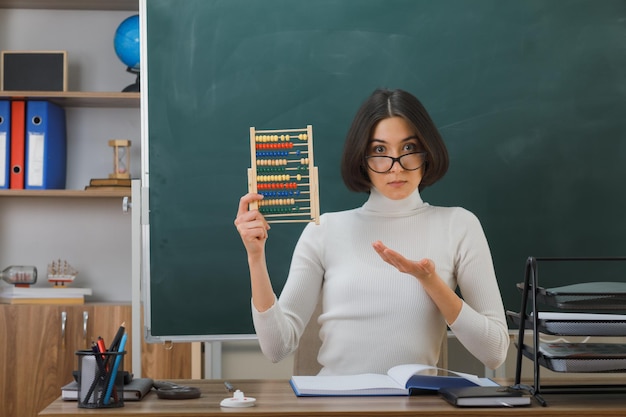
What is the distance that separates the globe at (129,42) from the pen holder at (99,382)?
2139 millimetres

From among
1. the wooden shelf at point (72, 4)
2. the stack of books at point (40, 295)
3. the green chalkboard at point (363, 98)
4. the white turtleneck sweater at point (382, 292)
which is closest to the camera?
the white turtleneck sweater at point (382, 292)

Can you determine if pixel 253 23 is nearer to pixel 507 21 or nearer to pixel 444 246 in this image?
pixel 507 21

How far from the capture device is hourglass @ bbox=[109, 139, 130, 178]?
3.50 m

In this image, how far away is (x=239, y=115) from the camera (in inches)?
105

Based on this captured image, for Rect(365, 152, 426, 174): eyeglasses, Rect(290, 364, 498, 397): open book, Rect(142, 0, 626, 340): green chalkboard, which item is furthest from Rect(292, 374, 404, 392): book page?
Rect(142, 0, 626, 340): green chalkboard

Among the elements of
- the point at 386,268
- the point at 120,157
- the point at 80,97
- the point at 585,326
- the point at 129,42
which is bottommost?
the point at 585,326

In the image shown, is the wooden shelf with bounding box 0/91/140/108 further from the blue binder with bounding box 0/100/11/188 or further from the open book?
the open book

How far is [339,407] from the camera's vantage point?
147 cm

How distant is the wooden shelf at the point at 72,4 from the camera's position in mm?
3600

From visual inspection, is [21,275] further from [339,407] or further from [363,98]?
[339,407]

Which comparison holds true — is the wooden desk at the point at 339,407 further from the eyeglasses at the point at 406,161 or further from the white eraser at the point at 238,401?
the eyeglasses at the point at 406,161

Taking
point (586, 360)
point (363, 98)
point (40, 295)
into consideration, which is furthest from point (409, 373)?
point (40, 295)

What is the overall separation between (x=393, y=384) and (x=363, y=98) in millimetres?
1240

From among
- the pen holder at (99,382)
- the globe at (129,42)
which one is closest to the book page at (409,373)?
the pen holder at (99,382)
